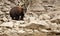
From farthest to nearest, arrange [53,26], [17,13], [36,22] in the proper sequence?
[17,13] → [36,22] → [53,26]

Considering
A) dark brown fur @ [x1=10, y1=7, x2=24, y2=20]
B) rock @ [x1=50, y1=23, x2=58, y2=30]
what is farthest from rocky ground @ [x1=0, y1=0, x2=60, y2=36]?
dark brown fur @ [x1=10, y1=7, x2=24, y2=20]

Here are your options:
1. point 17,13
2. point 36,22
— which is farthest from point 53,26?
point 17,13

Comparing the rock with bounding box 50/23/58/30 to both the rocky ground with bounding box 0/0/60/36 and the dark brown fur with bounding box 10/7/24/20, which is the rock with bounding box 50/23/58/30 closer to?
the rocky ground with bounding box 0/0/60/36

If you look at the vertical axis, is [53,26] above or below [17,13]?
below

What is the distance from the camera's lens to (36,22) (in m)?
3.94

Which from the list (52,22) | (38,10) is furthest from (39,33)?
(38,10)

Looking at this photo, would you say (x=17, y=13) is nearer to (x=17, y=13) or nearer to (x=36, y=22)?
(x=17, y=13)

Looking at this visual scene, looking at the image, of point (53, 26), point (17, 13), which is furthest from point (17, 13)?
point (53, 26)

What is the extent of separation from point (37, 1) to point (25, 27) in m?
1.82

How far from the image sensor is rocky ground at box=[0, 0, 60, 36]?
→ 3688 millimetres

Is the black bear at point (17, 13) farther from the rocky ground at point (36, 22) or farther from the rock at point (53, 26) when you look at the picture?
the rock at point (53, 26)

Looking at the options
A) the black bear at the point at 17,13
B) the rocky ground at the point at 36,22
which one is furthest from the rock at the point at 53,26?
the black bear at the point at 17,13

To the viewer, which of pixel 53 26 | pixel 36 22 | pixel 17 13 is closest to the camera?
pixel 53 26

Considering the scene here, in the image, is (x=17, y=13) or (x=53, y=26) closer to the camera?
(x=53, y=26)
